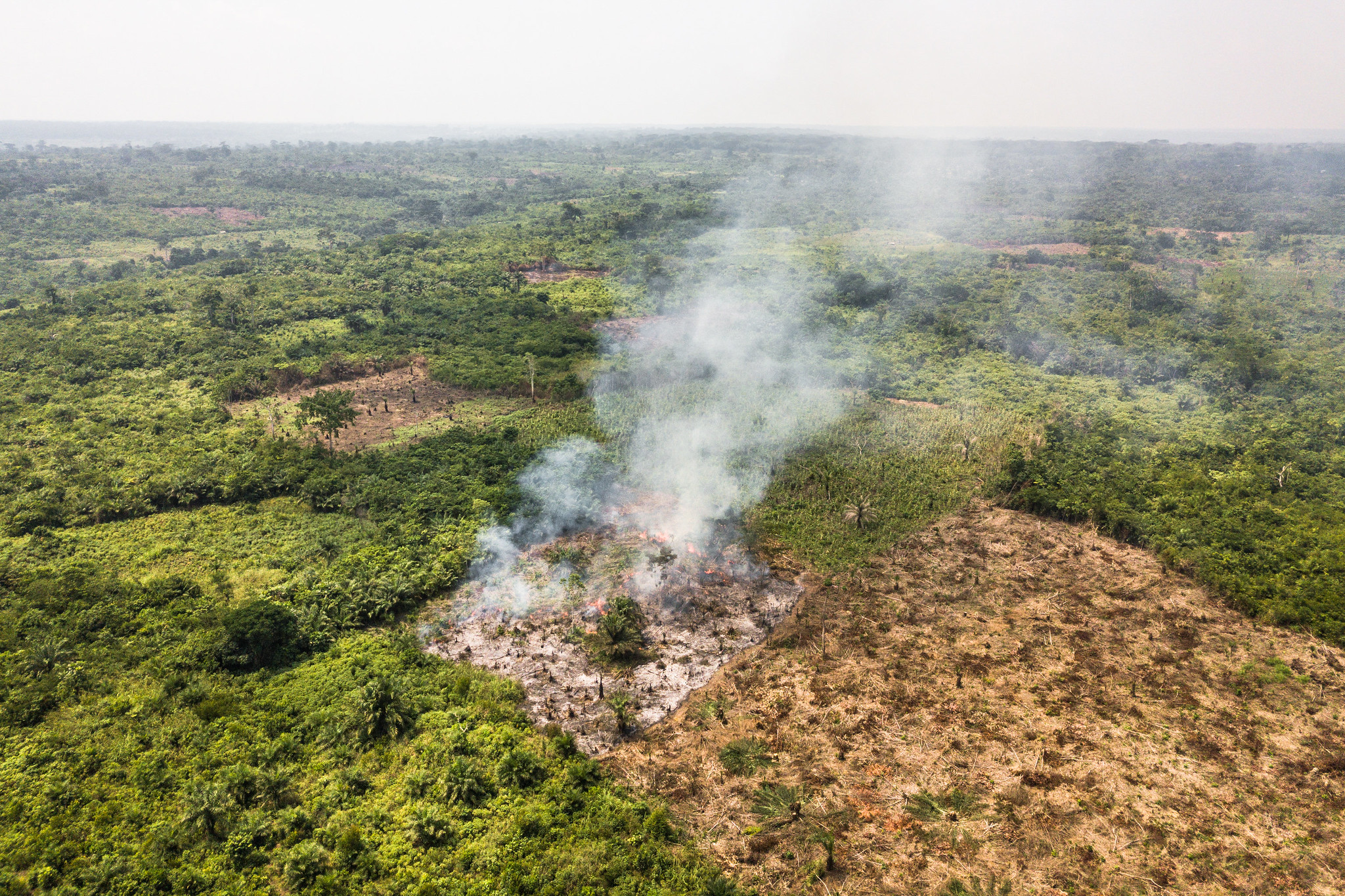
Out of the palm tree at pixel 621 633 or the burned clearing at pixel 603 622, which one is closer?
the burned clearing at pixel 603 622

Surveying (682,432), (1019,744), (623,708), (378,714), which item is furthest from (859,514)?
(378,714)

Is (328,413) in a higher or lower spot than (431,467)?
higher

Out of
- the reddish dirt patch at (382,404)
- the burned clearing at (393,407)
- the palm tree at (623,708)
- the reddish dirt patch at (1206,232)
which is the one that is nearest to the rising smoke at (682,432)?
the palm tree at (623,708)

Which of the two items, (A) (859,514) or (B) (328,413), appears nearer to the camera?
(A) (859,514)

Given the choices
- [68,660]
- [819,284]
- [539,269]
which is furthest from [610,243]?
[68,660]

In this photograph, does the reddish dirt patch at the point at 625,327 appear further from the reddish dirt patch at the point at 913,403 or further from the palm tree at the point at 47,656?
the palm tree at the point at 47,656

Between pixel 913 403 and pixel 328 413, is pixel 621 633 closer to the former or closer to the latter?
pixel 328 413
